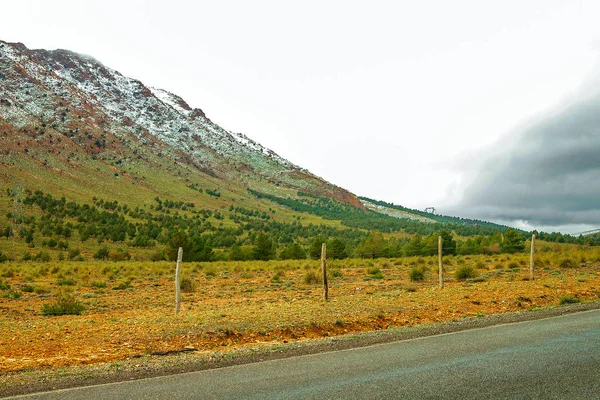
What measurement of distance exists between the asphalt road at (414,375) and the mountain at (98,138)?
3719 inches

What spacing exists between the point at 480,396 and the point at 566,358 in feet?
9.09

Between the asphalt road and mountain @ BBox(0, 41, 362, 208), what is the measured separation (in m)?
94.5

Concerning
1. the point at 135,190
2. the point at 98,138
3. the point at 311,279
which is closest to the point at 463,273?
the point at 311,279

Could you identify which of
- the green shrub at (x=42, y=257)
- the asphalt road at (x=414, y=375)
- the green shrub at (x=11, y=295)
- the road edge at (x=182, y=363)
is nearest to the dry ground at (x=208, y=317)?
the green shrub at (x=11, y=295)

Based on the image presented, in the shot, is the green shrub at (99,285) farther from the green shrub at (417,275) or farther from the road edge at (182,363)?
the road edge at (182,363)

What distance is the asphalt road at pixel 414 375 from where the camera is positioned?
5922 millimetres

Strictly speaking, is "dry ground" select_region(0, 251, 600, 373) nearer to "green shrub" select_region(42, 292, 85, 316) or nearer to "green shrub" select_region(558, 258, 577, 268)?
"green shrub" select_region(42, 292, 85, 316)

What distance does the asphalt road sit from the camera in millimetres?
5922

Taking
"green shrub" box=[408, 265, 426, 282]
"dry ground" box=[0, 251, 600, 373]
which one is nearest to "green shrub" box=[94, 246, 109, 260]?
"dry ground" box=[0, 251, 600, 373]

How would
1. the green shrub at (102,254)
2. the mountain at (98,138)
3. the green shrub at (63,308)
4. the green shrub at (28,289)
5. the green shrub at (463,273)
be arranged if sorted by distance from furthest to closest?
the mountain at (98,138), the green shrub at (102,254), the green shrub at (463,273), the green shrub at (28,289), the green shrub at (63,308)

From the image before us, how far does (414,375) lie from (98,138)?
14833 centimetres

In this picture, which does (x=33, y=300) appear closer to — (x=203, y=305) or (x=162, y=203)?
(x=203, y=305)

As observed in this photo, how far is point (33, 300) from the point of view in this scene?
76.0ft

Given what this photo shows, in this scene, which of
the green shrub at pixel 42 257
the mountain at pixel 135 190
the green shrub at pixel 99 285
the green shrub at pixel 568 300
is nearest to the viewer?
the green shrub at pixel 568 300
